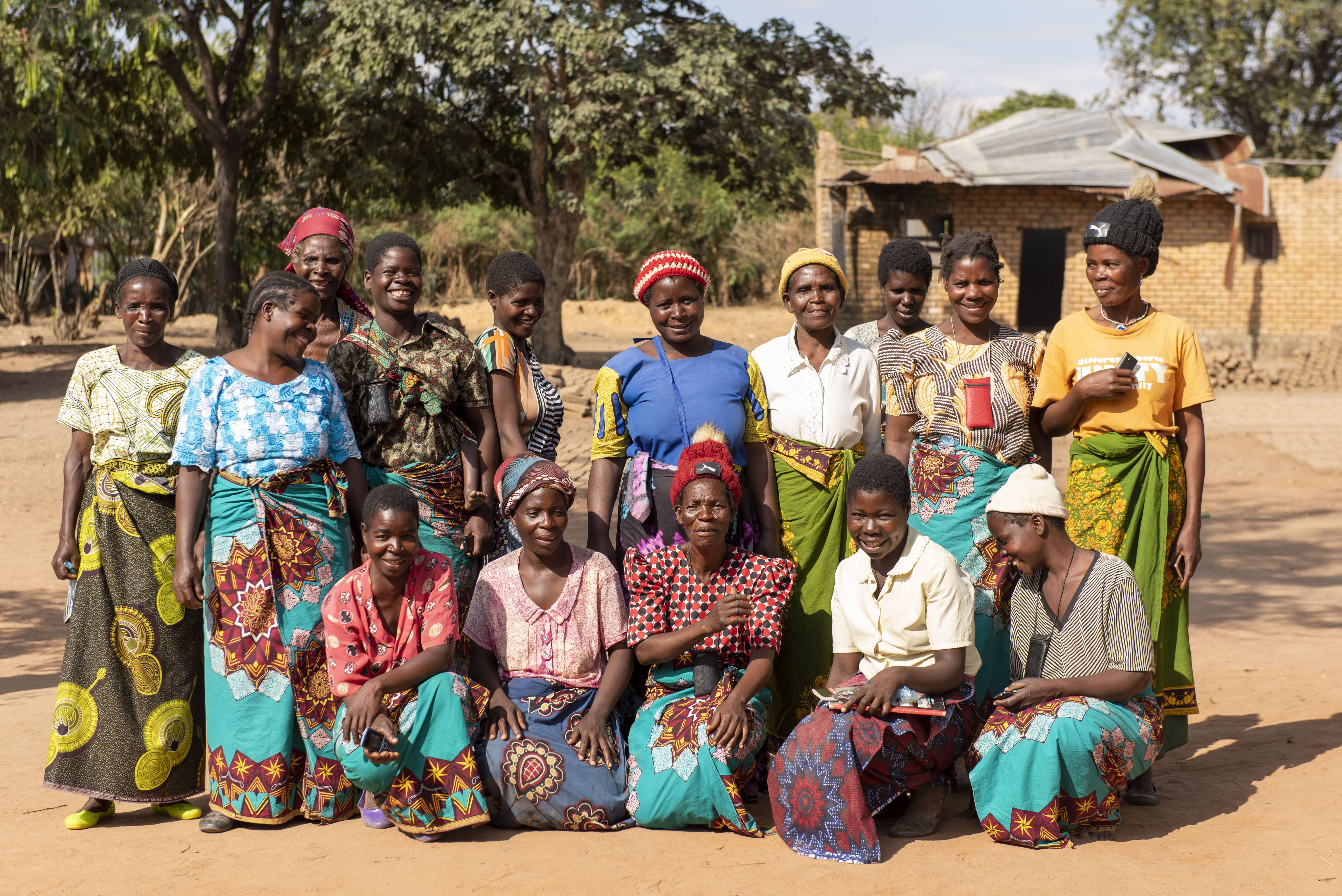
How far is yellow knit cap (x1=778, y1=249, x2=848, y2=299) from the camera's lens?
396 cm

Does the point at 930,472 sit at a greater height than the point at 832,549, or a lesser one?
greater

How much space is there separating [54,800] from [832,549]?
2738 millimetres

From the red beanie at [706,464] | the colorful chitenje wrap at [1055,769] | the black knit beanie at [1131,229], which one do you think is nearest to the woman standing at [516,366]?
the red beanie at [706,464]

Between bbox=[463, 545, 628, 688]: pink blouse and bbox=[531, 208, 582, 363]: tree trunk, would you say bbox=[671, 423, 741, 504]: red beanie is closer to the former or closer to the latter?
bbox=[463, 545, 628, 688]: pink blouse

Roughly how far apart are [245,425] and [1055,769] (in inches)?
101

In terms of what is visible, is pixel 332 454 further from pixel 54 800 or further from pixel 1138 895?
pixel 1138 895

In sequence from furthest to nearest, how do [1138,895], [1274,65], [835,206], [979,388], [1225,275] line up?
[1274,65], [835,206], [1225,275], [979,388], [1138,895]

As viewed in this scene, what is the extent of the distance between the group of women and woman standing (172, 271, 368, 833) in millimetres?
10

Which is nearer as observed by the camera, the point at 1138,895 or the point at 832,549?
the point at 1138,895

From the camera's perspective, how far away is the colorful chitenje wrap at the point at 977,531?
152 inches

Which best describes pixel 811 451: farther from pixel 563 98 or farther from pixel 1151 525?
pixel 563 98

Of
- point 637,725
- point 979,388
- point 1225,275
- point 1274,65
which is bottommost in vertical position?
point 637,725

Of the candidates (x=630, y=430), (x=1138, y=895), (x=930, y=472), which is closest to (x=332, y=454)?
(x=630, y=430)

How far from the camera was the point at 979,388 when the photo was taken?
3895mm
